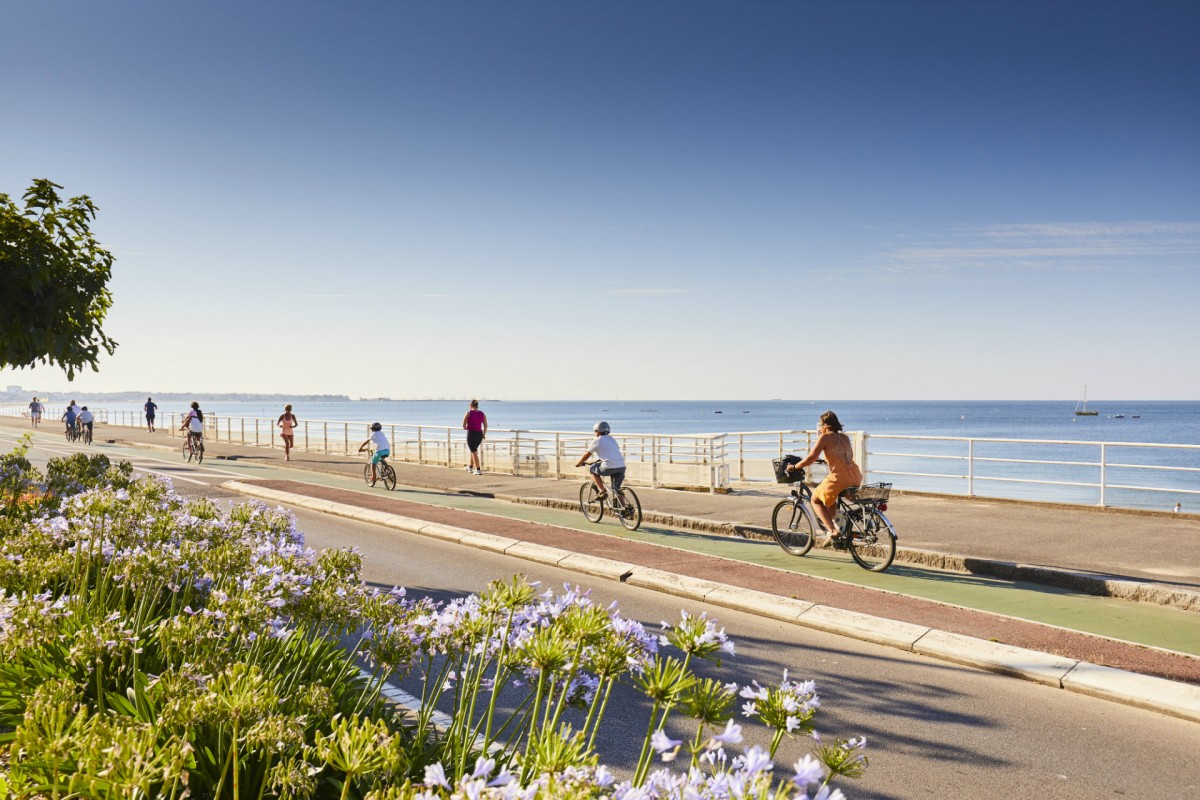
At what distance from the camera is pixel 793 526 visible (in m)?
11.4

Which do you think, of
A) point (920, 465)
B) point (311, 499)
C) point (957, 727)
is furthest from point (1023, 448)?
point (957, 727)

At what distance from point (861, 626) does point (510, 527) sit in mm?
7067

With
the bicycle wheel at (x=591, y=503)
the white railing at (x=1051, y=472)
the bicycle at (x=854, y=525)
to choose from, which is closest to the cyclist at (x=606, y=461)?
the bicycle wheel at (x=591, y=503)

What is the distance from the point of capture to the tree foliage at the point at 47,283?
7742 millimetres

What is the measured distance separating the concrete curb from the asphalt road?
10 cm

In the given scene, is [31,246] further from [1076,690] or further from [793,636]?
[1076,690]

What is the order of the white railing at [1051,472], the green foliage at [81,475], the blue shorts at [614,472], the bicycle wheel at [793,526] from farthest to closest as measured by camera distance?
the white railing at [1051,472] → the blue shorts at [614,472] → the bicycle wheel at [793,526] → the green foliage at [81,475]

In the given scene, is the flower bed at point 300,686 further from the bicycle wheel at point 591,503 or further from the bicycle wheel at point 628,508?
the bicycle wheel at point 591,503

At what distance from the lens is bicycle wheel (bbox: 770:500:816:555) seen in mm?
11188

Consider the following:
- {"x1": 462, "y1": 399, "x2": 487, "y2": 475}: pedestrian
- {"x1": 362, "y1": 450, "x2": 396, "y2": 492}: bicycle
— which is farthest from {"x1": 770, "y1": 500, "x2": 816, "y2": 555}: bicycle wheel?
{"x1": 462, "y1": 399, "x2": 487, "y2": 475}: pedestrian

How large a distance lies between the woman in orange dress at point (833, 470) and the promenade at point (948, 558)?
0.73 meters

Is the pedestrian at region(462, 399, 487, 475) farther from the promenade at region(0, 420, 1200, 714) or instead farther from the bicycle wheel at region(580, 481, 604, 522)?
the bicycle wheel at region(580, 481, 604, 522)

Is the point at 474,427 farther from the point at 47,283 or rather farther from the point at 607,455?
the point at 47,283

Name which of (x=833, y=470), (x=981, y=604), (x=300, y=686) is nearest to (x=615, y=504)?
(x=833, y=470)
